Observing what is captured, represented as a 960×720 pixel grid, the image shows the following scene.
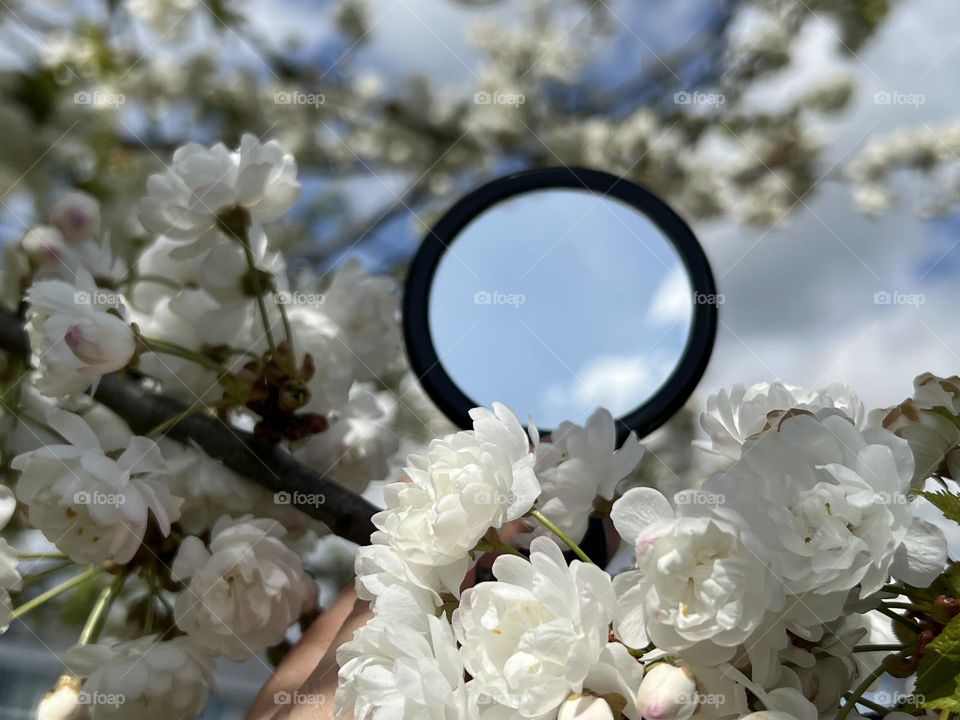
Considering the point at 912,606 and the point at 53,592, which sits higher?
the point at 912,606

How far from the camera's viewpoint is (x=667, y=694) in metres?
0.33

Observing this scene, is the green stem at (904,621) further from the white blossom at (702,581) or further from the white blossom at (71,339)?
the white blossom at (71,339)

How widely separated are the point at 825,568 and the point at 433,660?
0.16m

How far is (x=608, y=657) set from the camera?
35 cm

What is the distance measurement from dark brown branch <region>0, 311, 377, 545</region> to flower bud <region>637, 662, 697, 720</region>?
302 millimetres

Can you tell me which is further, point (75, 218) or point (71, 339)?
point (75, 218)

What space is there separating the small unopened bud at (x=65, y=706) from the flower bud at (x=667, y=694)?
1.31ft

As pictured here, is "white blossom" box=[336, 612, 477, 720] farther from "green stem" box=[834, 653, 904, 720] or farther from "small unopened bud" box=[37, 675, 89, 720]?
"small unopened bud" box=[37, 675, 89, 720]

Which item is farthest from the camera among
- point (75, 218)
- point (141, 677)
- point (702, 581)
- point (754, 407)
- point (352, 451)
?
point (75, 218)

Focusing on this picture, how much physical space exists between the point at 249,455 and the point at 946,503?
1.50 feet

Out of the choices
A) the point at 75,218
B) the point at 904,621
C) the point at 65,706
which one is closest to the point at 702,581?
the point at 904,621

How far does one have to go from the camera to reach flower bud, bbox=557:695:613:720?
1.07 ft

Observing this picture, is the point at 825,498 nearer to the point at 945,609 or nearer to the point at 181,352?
the point at 945,609

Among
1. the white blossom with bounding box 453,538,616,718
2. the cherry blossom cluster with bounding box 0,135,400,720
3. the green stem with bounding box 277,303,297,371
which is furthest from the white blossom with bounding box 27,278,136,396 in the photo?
the white blossom with bounding box 453,538,616,718
